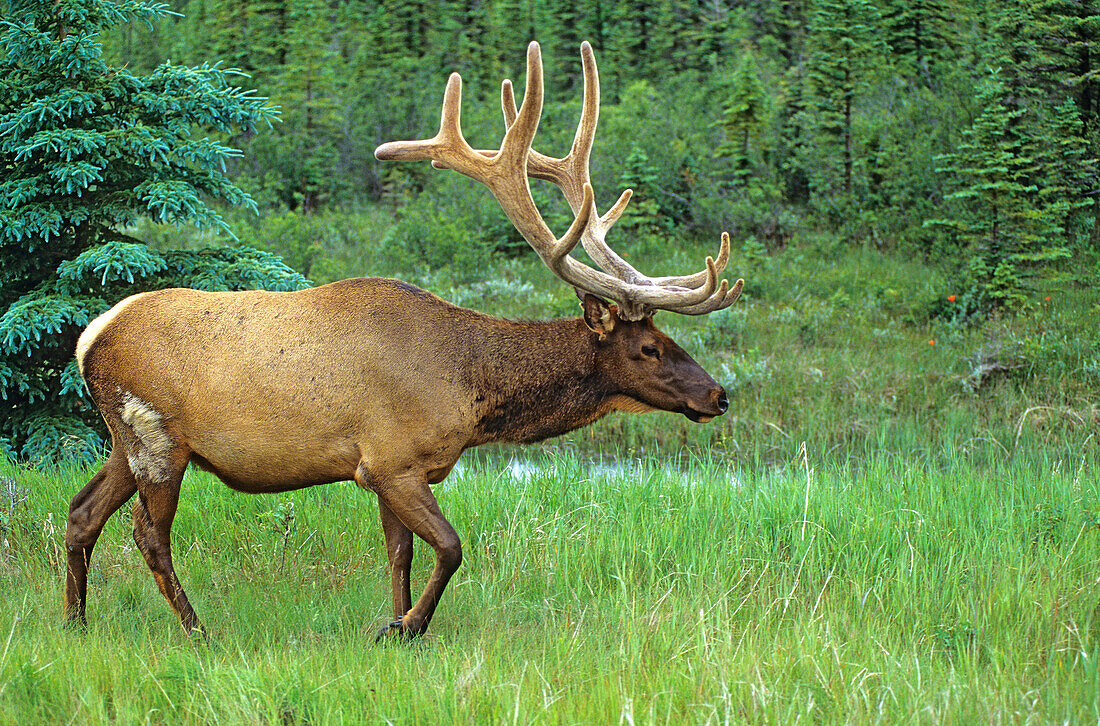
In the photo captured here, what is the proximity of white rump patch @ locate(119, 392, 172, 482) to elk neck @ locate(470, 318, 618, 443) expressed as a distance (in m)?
1.57

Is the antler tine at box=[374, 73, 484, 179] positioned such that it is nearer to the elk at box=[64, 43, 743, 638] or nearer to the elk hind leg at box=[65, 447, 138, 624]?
the elk at box=[64, 43, 743, 638]

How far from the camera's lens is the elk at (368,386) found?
16.1 feet

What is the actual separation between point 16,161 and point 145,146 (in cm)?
89

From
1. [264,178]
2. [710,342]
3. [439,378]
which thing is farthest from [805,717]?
[264,178]

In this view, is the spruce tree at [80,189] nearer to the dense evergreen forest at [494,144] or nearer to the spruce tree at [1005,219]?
the dense evergreen forest at [494,144]

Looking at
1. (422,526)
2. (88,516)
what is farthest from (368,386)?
(88,516)

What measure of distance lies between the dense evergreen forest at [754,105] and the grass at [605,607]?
6.23 metres

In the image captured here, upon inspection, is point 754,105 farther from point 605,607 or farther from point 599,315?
point 605,607

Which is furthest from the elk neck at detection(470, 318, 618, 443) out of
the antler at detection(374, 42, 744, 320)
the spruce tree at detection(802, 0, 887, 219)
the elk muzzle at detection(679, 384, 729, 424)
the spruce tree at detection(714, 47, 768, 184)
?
the spruce tree at detection(714, 47, 768, 184)

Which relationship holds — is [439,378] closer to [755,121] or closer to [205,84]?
[205,84]

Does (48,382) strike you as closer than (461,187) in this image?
Yes

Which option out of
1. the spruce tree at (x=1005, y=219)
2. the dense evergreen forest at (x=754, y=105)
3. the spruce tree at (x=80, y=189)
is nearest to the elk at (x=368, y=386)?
the spruce tree at (x=80, y=189)

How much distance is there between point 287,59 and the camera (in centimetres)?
3097

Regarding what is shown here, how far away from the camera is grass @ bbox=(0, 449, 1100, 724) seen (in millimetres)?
3902
